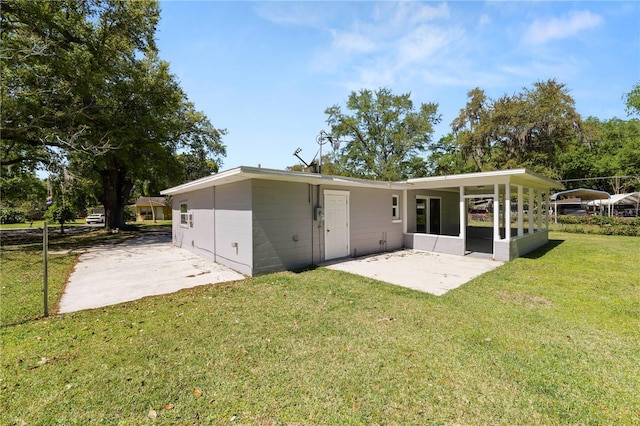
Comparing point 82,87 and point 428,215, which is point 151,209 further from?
point 428,215

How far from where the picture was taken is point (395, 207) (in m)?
10.9

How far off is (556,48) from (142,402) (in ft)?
47.7

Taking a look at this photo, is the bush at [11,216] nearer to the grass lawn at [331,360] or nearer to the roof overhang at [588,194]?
the grass lawn at [331,360]

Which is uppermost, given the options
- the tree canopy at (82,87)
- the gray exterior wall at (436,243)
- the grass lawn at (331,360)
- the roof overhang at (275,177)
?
the tree canopy at (82,87)

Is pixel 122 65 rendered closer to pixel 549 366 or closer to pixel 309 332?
pixel 309 332

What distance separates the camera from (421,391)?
2.47 m

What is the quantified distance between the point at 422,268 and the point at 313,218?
10.6 ft

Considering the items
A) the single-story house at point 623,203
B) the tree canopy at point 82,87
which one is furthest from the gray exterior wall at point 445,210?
the single-story house at point 623,203

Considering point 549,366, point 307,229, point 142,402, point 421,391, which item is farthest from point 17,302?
point 549,366

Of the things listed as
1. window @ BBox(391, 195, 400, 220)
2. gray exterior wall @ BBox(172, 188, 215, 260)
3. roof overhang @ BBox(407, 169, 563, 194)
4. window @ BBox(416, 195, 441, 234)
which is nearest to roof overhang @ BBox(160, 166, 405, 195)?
gray exterior wall @ BBox(172, 188, 215, 260)

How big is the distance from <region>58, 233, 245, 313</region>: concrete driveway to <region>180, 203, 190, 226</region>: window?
1.57 metres

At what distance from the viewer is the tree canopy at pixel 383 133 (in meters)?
24.8

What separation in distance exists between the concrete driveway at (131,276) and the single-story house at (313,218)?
2.20 ft

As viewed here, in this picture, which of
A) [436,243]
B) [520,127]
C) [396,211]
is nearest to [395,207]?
[396,211]
